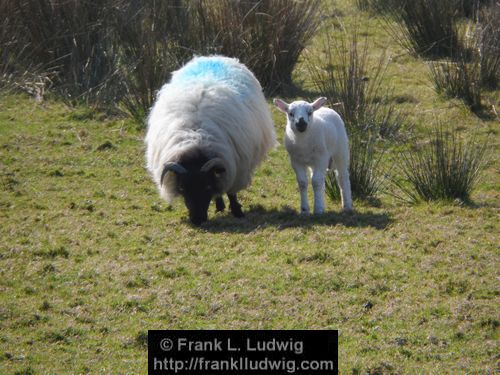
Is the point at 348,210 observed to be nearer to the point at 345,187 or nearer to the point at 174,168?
the point at 345,187

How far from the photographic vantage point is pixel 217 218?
31.4 ft

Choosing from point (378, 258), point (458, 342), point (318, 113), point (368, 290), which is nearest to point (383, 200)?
point (318, 113)

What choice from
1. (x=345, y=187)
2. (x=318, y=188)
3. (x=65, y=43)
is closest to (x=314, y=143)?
(x=318, y=188)

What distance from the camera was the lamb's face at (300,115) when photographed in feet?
29.3

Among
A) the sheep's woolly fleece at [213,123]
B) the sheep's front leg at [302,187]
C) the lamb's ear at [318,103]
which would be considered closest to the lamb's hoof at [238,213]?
the sheep's woolly fleece at [213,123]

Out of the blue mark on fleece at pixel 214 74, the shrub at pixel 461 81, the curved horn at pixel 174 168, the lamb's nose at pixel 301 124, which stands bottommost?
the shrub at pixel 461 81

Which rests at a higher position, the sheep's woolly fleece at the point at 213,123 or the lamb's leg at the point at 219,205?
the sheep's woolly fleece at the point at 213,123

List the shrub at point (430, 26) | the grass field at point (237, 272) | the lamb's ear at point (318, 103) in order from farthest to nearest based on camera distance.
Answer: the shrub at point (430, 26)
the lamb's ear at point (318, 103)
the grass field at point (237, 272)

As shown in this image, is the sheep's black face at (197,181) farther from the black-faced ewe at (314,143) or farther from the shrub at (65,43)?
the shrub at (65,43)

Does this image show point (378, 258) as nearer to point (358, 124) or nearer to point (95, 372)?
point (95, 372)

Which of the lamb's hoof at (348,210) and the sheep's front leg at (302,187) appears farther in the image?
the lamb's hoof at (348,210)

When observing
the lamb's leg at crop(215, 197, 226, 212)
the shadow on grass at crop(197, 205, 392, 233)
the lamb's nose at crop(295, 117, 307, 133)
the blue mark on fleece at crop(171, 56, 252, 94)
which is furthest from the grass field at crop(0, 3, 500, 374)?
the blue mark on fleece at crop(171, 56, 252, 94)

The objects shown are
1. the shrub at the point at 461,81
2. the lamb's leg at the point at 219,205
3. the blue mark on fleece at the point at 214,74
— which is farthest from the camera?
the shrub at the point at 461,81

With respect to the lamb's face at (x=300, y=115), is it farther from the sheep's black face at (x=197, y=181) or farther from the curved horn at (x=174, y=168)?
the curved horn at (x=174, y=168)
